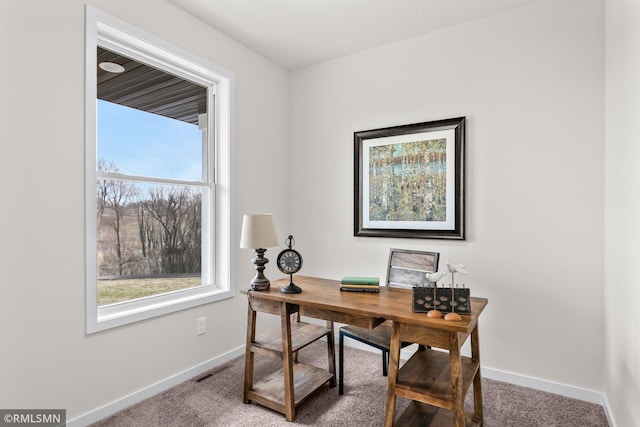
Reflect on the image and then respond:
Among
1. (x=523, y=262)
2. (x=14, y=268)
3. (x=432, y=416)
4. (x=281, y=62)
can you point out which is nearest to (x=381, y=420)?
(x=432, y=416)

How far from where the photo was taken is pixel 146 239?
248 cm

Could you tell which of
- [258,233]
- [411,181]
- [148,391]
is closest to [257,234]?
[258,233]

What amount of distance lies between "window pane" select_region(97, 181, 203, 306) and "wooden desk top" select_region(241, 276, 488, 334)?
0.84m

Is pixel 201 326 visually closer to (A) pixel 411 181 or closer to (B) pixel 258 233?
(B) pixel 258 233

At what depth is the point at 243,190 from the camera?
3.04 m

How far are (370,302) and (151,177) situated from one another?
1751 mm

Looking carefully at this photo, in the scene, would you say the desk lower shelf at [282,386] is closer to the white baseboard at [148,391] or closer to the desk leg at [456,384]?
the white baseboard at [148,391]

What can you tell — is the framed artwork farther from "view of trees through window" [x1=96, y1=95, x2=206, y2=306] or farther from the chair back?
"view of trees through window" [x1=96, y1=95, x2=206, y2=306]

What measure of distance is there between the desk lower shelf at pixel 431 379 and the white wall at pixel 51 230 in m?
1.66

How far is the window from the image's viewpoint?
212 cm

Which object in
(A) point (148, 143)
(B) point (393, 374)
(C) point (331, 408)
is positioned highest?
(A) point (148, 143)

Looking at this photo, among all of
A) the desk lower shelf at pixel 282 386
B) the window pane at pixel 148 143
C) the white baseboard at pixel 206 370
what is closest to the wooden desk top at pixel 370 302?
the desk lower shelf at pixel 282 386

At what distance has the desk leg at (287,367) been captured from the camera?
2.02 m

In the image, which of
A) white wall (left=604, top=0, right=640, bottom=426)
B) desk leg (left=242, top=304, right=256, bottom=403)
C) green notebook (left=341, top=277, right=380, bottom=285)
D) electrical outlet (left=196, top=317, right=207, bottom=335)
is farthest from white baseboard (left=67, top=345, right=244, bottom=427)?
white wall (left=604, top=0, right=640, bottom=426)
